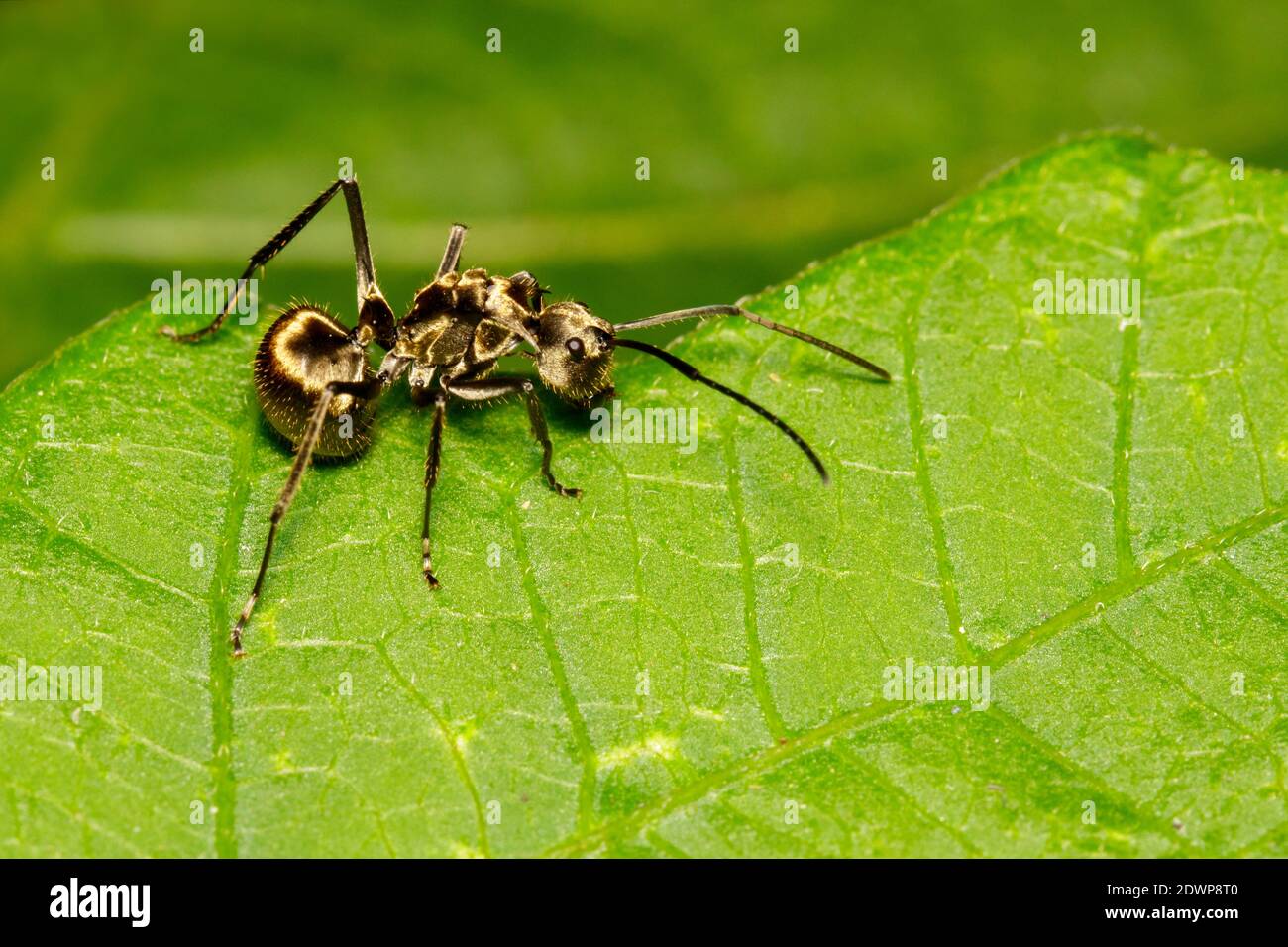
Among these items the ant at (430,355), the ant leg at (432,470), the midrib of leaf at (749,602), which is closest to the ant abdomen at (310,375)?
the ant at (430,355)

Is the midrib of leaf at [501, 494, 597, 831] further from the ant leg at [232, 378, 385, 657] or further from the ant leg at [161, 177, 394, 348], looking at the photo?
the ant leg at [161, 177, 394, 348]

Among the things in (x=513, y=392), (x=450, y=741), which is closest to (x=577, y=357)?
(x=513, y=392)

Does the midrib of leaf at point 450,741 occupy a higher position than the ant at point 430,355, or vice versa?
the ant at point 430,355

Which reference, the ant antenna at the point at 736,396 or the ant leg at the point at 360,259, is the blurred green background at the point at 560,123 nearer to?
the ant leg at the point at 360,259

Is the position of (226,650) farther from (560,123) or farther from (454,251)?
(560,123)

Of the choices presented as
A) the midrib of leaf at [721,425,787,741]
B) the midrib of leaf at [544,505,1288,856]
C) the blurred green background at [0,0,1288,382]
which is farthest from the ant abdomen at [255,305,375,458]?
the midrib of leaf at [544,505,1288,856]

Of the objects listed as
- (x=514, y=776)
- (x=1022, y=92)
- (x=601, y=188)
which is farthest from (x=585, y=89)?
(x=514, y=776)

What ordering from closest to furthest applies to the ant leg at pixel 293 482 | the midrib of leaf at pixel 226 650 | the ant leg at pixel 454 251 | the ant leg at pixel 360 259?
the midrib of leaf at pixel 226 650 < the ant leg at pixel 293 482 < the ant leg at pixel 360 259 < the ant leg at pixel 454 251
